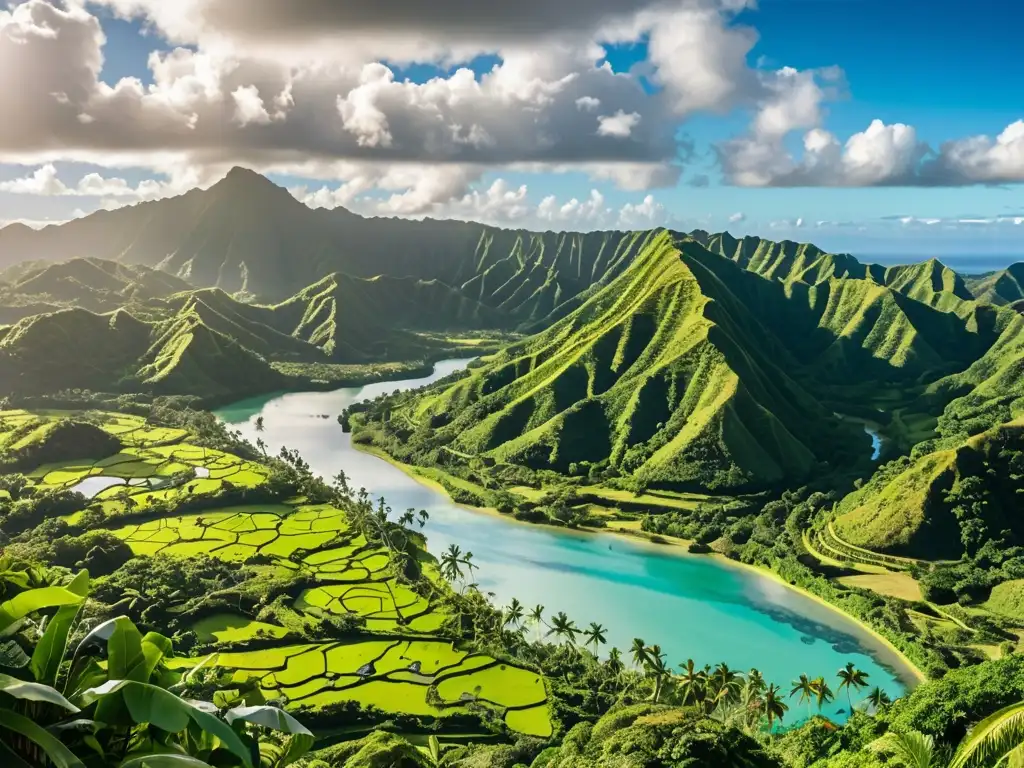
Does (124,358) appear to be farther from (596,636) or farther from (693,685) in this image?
(693,685)

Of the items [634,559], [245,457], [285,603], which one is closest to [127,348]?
[245,457]

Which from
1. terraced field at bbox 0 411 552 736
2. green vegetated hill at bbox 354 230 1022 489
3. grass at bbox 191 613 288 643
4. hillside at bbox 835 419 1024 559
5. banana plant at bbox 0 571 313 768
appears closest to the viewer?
banana plant at bbox 0 571 313 768

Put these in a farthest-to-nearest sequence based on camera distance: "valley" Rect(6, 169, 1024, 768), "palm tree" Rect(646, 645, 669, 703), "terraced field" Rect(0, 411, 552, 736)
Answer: "terraced field" Rect(0, 411, 552, 736) → "palm tree" Rect(646, 645, 669, 703) → "valley" Rect(6, 169, 1024, 768)

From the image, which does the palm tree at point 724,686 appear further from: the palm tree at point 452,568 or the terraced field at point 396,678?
the palm tree at point 452,568

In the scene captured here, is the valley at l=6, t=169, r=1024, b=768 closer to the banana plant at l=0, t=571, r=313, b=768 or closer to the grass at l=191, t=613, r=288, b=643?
the banana plant at l=0, t=571, r=313, b=768

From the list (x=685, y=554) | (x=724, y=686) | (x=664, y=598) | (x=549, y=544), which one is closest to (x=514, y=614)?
(x=664, y=598)

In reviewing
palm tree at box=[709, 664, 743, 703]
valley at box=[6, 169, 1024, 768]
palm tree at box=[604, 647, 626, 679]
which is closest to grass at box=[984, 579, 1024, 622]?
valley at box=[6, 169, 1024, 768]

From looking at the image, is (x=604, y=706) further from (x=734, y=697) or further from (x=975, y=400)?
(x=975, y=400)

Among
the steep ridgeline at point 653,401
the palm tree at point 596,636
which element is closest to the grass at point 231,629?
the palm tree at point 596,636
